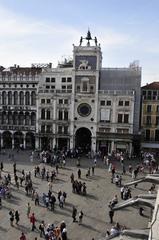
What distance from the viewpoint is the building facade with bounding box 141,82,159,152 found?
58.0m

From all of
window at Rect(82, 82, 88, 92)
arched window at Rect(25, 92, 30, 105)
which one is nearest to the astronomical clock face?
window at Rect(82, 82, 88, 92)

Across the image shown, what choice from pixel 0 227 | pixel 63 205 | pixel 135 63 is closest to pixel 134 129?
pixel 135 63

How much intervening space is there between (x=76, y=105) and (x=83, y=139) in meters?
6.51

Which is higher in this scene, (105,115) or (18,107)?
(18,107)

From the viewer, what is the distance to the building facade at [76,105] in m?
57.6

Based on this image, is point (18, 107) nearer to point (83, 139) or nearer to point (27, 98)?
point (27, 98)

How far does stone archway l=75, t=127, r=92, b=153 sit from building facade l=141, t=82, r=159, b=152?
371 inches

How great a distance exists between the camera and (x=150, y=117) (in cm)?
5850

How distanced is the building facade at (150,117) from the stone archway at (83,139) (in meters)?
9.42

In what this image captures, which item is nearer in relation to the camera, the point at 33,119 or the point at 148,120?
the point at 148,120

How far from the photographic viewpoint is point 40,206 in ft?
103

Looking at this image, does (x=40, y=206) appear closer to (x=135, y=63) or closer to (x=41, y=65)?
(x=135, y=63)

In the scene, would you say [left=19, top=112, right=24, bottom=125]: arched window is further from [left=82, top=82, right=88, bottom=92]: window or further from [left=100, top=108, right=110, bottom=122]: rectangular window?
[left=100, top=108, right=110, bottom=122]: rectangular window

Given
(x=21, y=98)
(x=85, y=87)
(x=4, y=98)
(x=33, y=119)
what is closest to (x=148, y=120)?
(x=85, y=87)
